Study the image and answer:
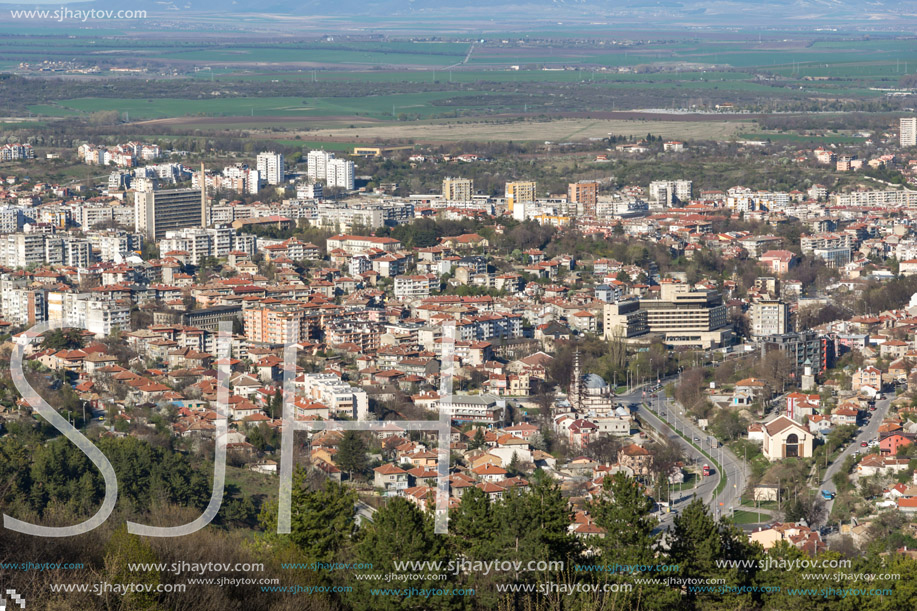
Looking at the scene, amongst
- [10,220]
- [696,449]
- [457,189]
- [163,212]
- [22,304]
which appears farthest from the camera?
[457,189]

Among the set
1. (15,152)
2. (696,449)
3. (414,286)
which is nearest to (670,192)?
(414,286)

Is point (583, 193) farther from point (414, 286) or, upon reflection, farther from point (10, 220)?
point (10, 220)

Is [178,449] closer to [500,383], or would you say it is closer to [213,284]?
[500,383]

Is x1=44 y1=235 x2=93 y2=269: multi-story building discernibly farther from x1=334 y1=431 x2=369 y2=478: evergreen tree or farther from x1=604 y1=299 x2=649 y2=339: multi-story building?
x1=334 y1=431 x2=369 y2=478: evergreen tree

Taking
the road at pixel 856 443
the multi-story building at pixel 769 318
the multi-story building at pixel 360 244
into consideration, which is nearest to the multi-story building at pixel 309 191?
the multi-story building at pixel 360 244

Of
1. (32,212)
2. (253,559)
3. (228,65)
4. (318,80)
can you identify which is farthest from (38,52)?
(253,559)

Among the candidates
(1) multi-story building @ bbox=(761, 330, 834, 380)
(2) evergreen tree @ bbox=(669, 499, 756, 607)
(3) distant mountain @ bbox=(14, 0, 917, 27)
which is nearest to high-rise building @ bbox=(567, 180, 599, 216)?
(1) multi-story building @ bbox=(761, 330, 834, 380)

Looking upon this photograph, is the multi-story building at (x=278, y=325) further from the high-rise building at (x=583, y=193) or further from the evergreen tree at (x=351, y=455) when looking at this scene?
the high-rise building at (x=583, y=193)
